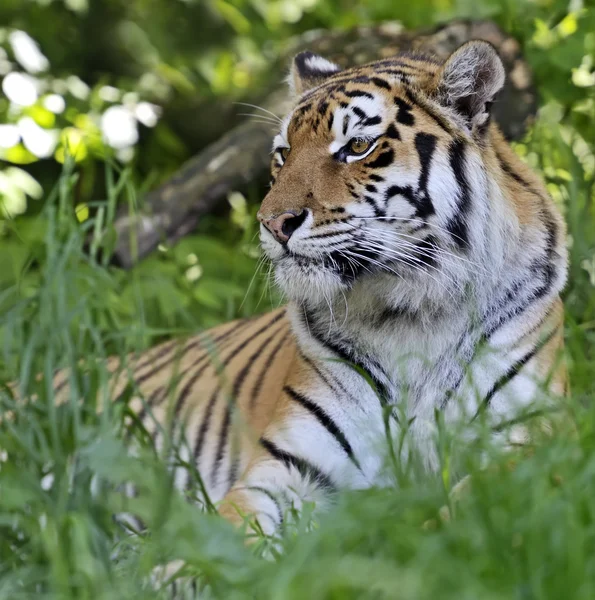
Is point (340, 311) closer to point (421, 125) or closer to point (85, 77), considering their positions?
point (421, 125)

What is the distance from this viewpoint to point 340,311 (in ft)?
9.16

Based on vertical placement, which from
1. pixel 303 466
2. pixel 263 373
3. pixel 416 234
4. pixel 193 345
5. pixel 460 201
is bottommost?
pixel 193 345

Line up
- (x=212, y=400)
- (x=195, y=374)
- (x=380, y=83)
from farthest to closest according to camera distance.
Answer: (x=195, y=374)
(x=212, y=400)
(x=380, y=83)

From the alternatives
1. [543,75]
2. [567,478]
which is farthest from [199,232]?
[567,478]

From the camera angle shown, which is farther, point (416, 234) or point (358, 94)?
point (358, 94)

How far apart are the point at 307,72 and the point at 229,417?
47.8 inches

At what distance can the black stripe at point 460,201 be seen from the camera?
268 centimetres

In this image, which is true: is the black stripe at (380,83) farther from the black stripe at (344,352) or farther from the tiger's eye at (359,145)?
the black stripe at (344,352)

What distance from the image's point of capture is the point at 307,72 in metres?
3.27

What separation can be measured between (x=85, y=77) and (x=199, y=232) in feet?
4.08

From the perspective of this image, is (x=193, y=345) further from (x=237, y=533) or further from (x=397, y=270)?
(x=237, y=533)

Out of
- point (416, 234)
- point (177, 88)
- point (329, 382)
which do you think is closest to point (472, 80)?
point (416, 234)

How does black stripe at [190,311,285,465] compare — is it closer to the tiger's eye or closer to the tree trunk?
the tiger's eye

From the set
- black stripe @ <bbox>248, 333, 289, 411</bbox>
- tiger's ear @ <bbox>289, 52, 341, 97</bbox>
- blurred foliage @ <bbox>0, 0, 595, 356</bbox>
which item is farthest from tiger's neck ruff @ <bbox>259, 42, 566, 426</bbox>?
blurred foliage @ <bbox>0, 0, 595, 356</bbox>
